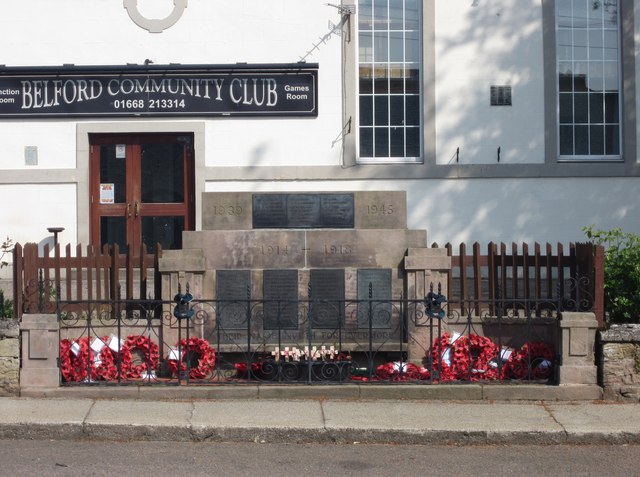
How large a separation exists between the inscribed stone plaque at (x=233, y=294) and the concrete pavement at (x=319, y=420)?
1264 millimetres

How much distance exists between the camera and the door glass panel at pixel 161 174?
15.1 meters

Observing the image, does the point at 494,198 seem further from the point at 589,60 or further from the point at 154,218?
the point at 154,218

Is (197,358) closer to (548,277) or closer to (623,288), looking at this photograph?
(548,277)

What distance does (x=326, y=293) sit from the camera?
10359 millimetres

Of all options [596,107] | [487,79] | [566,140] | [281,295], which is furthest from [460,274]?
[596,107]

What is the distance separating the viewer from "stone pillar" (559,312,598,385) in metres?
9.42

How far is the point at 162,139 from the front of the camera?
49.4 ft

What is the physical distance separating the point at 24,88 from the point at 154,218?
9.45 feet

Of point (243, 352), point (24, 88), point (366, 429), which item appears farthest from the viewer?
point (24, 88)

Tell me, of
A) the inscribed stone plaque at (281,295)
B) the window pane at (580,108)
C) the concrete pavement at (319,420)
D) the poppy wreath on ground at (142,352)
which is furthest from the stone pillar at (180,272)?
the window pane at (580,108)

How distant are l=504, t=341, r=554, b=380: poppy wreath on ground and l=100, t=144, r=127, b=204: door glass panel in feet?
24.9

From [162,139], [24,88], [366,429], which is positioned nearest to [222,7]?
[162,139]

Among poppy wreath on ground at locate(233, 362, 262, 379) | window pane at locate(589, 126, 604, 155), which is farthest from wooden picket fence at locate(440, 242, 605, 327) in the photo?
window pane at locate(589, 126, 604, 155)

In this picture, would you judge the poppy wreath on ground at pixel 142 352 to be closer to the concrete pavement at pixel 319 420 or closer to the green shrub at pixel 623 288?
the concrete pavement at pixel 319 420
